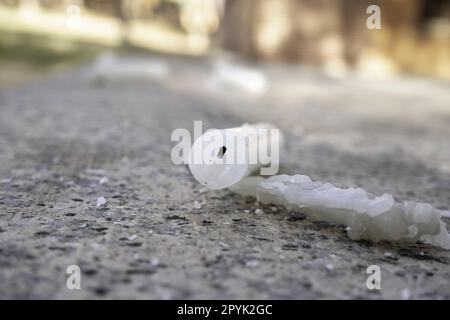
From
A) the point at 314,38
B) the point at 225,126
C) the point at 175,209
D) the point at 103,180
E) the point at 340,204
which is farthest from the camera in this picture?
the point at 314,38

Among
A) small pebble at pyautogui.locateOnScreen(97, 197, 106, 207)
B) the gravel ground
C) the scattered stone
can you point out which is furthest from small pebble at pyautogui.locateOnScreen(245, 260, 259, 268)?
small pebble at pyautogui.locateOnScreen(97, 197, 106, 207)

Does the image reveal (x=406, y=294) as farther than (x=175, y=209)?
No

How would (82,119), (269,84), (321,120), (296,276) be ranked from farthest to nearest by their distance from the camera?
(269,84), (321,120), (82,119), (296,276)

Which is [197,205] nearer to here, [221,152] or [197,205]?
[197,205]

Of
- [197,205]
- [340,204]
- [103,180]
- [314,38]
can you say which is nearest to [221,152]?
[197,205]

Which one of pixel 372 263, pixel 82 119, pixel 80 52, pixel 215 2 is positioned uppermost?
pixel 215 2

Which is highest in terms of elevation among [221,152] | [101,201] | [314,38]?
[314,38]

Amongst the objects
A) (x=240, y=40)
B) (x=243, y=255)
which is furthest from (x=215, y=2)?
(x=243, y=255)

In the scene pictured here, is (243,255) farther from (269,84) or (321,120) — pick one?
(269,84)
